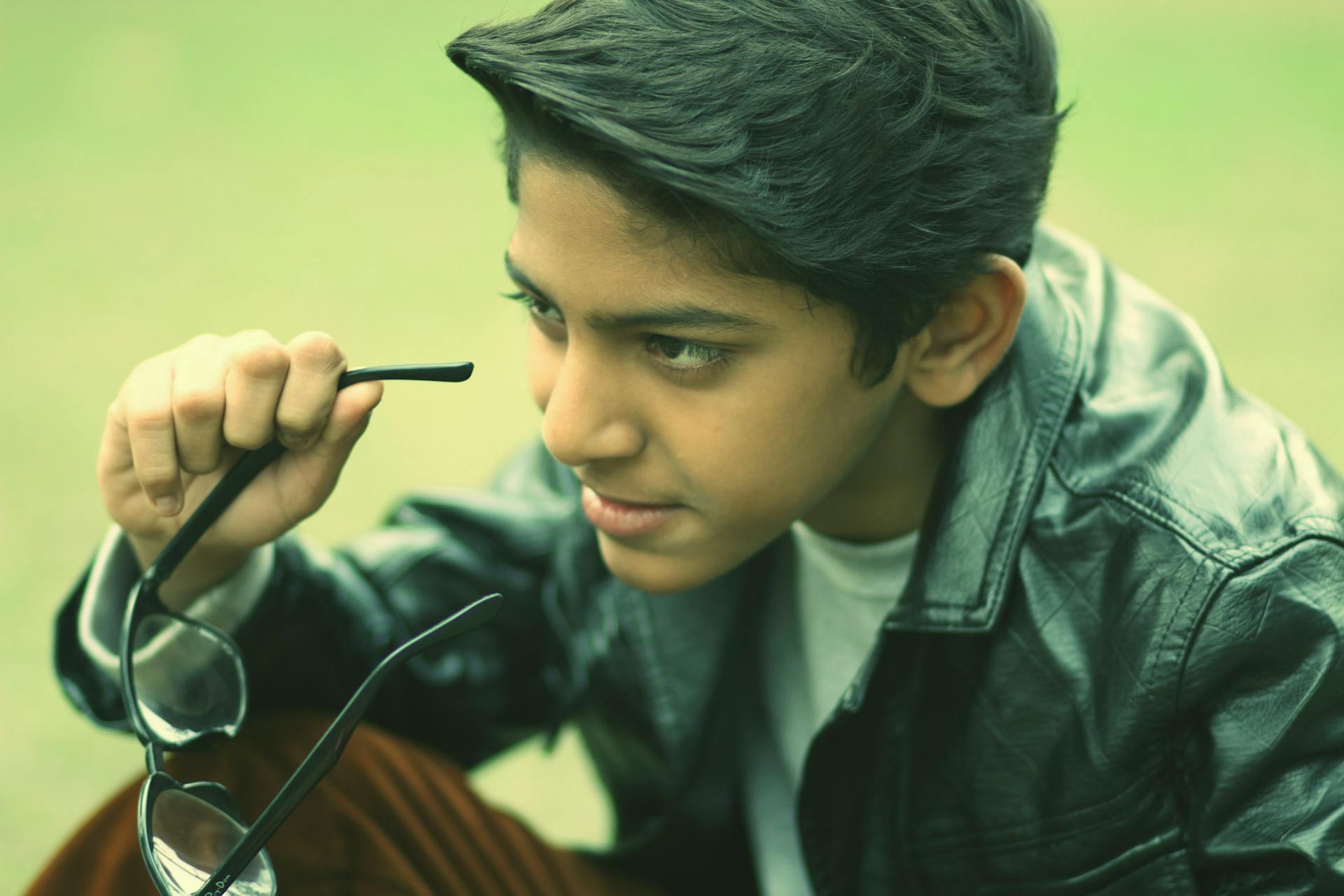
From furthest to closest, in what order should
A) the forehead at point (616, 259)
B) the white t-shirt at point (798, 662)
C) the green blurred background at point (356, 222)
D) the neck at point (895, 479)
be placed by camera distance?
the green blurred background at point (356, 222)
the white t-shirt at point (798, 662)
the neck at point (895, 479)
the forehead at point (616, 259)

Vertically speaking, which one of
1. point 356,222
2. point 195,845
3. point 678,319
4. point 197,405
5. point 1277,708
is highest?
point 678,319

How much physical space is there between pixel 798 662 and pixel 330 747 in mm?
817

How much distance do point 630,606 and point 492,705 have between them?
27cm

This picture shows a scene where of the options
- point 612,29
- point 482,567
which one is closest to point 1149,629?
point 612,29

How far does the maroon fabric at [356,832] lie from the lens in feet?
4.62

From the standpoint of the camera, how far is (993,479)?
4.69ft

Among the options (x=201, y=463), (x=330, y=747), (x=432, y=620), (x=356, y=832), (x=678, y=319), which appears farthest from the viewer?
(x=432, y=620)

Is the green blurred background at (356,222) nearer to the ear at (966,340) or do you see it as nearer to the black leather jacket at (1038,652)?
the black leather jacket at (1038,652)

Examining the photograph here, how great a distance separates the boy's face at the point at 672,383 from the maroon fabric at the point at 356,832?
0.41m

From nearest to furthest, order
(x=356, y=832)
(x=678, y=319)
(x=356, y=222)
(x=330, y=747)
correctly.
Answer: (x=330, y=747) → (x=678, y=319) → (x=356, y=832) → (x=356, y=222)

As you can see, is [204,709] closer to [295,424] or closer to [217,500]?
[217,500]

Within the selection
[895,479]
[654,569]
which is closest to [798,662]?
[895,479]

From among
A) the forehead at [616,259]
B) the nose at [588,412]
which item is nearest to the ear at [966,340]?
the forehead at [616,259]

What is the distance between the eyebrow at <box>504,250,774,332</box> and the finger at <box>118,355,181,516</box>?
0.42m
